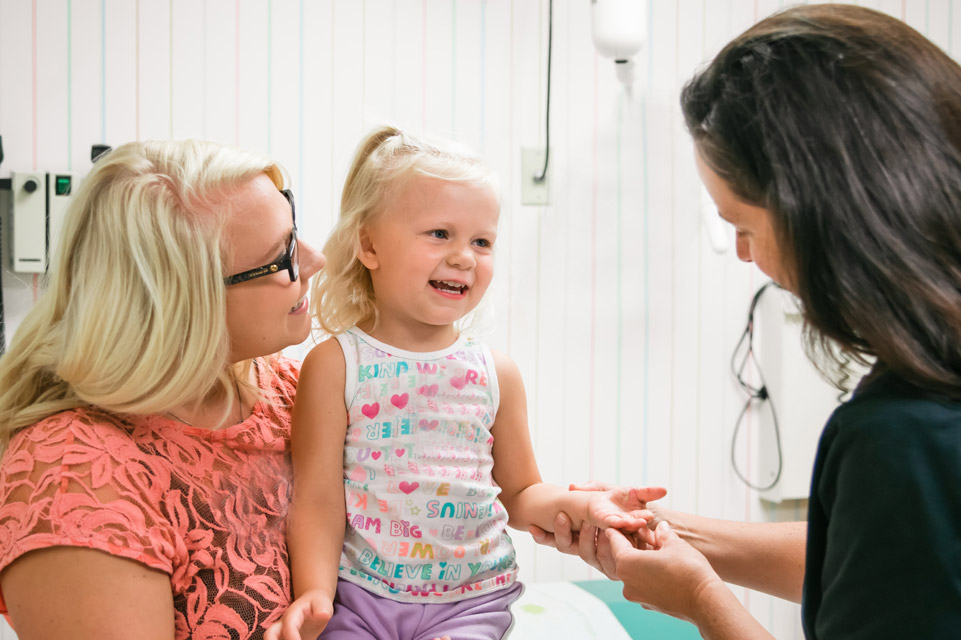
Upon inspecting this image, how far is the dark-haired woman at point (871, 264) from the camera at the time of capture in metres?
0.77

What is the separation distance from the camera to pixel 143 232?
3.33 ft

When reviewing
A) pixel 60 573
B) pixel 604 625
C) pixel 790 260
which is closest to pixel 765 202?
pixel 790 260

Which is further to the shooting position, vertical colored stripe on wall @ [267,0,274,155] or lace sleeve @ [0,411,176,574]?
vertical colored stripe on wall @ [267,0,274,155]

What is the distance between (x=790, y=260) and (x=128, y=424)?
35.8 inches

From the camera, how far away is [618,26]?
2.08 meters

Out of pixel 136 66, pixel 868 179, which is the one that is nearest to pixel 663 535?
pixel 868 179

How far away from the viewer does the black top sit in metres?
0.76

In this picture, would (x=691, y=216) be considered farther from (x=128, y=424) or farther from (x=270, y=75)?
(x=128, y=424)

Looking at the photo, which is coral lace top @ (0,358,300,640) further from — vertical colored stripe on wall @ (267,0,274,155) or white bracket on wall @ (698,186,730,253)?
white bracket on wall @ (698,186,730,253)

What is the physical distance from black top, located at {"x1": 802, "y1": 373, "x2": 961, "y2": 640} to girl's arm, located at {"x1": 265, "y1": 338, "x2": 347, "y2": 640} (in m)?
0.70

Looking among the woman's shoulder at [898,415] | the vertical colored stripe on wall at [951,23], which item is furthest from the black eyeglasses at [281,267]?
the vertical colored stripe on wall at [951,23]

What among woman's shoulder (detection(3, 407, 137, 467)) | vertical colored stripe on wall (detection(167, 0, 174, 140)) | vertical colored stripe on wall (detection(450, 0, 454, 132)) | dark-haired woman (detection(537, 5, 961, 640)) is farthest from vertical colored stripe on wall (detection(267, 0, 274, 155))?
dark-haired woman (detection(537, 5, 961, 640))

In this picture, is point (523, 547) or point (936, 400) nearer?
point (936, 400)

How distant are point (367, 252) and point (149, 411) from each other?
1.66ft
